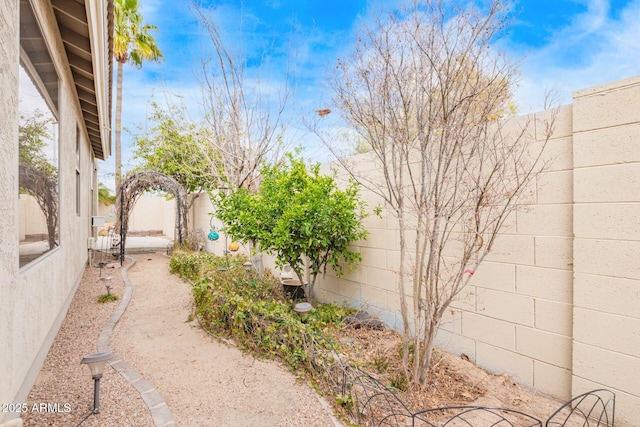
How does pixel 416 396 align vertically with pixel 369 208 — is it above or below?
below

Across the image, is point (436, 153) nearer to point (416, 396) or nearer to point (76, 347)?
point (416, 396)

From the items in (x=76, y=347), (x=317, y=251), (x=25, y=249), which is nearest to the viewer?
(x=25, y=249)

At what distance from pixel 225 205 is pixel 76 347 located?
2639 millimetres

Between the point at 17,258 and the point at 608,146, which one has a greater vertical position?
the point at 608,146

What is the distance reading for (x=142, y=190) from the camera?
11.1 metres

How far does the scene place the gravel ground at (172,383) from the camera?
8.79 ft

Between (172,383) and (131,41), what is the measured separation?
1615 cm

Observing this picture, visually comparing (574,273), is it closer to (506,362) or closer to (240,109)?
(506,362)

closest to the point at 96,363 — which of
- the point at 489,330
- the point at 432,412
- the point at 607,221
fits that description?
the point at 432,412

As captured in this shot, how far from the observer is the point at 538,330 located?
125 inches

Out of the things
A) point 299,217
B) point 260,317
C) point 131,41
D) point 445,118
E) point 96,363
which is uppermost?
point 131,41

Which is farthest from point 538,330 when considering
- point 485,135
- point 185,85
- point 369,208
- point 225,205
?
point 185,85

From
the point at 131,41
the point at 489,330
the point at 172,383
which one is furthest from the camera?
the point at 131,41

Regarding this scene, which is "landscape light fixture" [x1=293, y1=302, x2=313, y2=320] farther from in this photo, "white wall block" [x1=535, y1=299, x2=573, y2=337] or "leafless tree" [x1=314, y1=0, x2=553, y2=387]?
"white wall block" [x1=535, y1=299, x2=573, y2=337]
